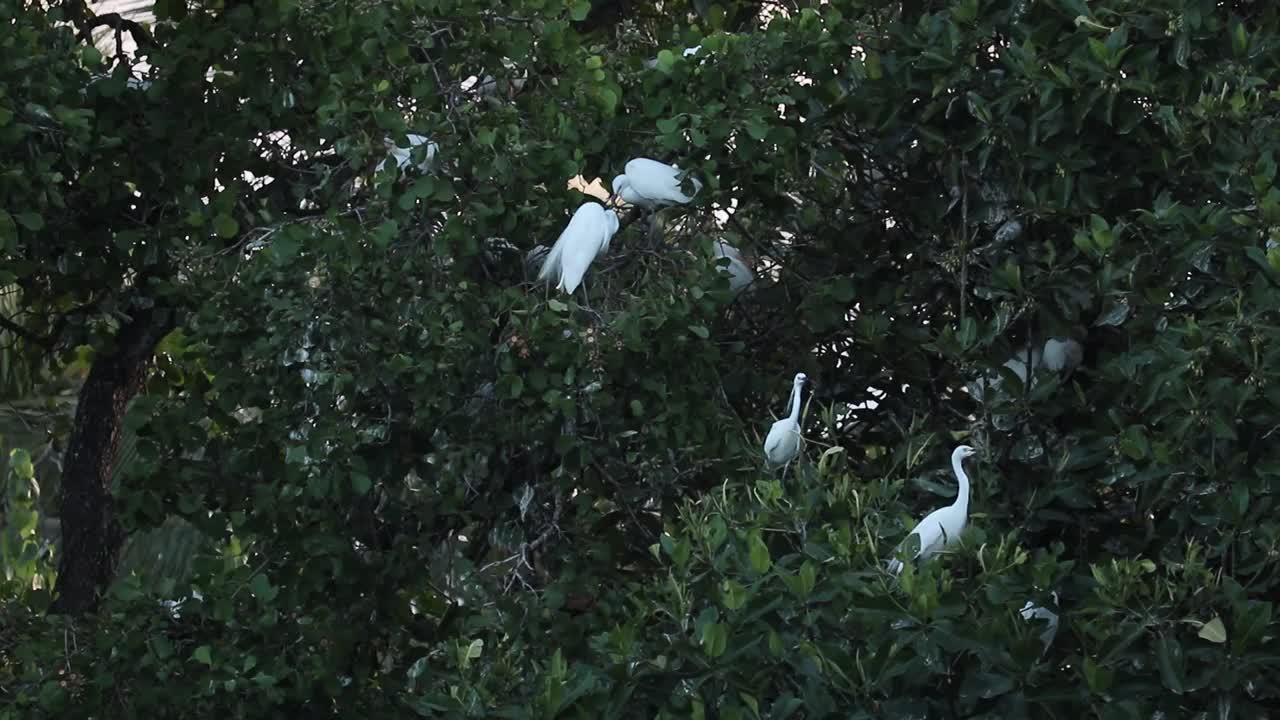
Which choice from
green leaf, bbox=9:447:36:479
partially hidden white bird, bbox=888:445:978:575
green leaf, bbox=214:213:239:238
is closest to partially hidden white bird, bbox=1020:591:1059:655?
partially hidden white bird, bbox=888:445:978:575

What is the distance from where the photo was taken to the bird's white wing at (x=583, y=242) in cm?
298

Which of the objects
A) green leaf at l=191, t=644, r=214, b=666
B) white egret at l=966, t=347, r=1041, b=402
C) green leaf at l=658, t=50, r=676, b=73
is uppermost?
green leaf at l=658, t=50, r=676, b=73

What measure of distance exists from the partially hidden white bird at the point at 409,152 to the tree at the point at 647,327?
23 millimetres

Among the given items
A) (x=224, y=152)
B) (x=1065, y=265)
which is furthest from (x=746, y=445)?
(x=224, y=152)

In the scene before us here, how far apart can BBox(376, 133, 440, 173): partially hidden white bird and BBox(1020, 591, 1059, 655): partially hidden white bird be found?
1308mm

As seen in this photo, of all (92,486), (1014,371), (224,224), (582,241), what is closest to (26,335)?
(92,486)

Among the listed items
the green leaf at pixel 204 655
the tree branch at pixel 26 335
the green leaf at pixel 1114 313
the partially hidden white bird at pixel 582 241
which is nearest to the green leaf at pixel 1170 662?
the green leaf at pixel 1114 313

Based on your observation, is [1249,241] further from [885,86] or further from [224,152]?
[224,152]

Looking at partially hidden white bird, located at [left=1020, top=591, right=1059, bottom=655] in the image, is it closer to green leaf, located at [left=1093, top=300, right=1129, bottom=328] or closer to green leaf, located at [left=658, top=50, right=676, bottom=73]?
green leaf, located at [left=1093, top=300, right=1129, bottom=328]

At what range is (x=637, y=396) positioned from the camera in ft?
10.4

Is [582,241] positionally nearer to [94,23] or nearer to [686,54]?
[686,54]

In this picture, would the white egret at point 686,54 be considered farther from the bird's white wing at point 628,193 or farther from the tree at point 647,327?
the bird's white wing at point 628,193

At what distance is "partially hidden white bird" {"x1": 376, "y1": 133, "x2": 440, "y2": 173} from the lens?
10.2 ft

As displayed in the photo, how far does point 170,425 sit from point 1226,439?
6.49 ft
